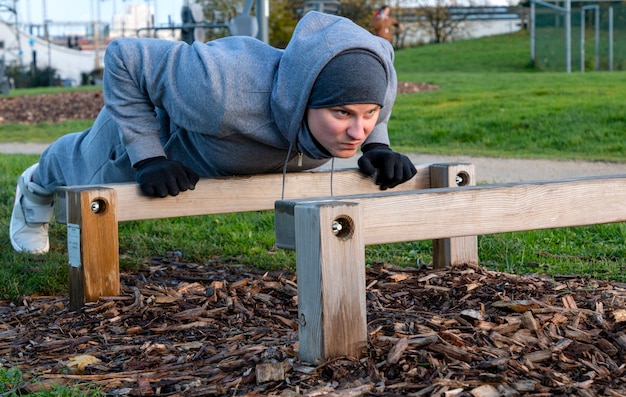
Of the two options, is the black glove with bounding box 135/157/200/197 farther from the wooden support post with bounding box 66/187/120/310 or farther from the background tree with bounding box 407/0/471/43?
the background tree with bounding box 407/0/471/43

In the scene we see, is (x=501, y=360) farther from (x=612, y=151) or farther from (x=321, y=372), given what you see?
(x=612, y=151)

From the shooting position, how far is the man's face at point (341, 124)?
2.93 metres

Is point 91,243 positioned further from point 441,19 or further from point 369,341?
point 441,19

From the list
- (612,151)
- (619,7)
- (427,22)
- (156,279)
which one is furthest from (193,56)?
(427,22)

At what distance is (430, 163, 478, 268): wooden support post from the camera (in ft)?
12.2

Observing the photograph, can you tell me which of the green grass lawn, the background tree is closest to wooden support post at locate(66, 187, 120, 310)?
the green grass lawn

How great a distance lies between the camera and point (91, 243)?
3174 mm

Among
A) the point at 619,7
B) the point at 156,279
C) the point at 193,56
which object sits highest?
the point at 619,7

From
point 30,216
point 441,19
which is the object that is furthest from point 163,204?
point 441,19

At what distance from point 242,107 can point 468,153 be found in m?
5.85

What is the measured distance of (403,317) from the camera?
2838 mm

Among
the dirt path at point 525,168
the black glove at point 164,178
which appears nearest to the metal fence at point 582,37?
the dirt path at point 525,168

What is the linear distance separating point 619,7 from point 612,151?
15701mm

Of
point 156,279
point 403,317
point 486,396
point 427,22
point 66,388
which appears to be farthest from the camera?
point 427,22
